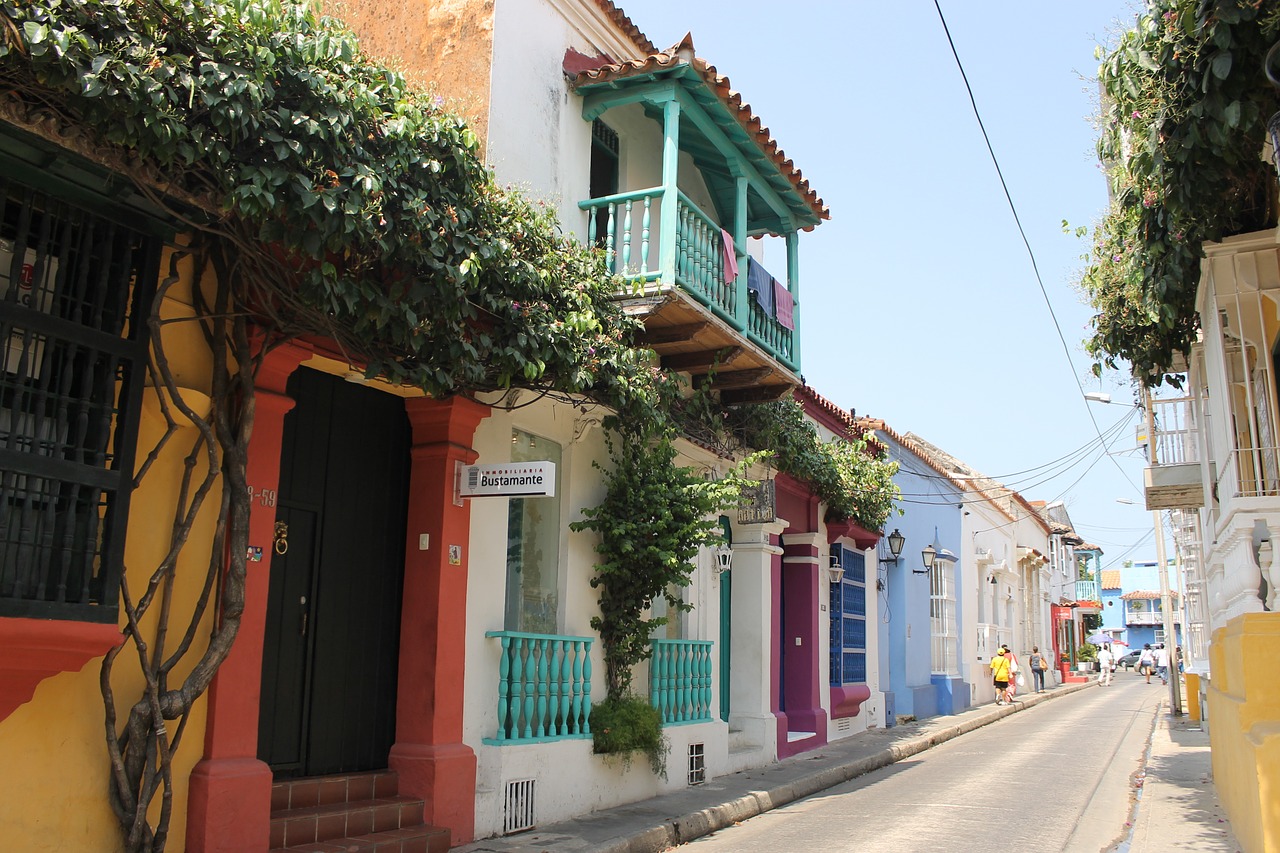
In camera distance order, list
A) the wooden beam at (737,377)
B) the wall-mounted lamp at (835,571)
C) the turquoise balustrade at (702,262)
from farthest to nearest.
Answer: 1. the wall-mounted lamp at (835,571)
2. the wooden beam at (737,377)
3. the turquoise balustrade at (702,262)

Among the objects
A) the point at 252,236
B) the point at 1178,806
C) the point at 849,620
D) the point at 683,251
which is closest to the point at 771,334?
the point at 683,251

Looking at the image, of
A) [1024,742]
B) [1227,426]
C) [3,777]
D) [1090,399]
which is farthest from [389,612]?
[1090,399]

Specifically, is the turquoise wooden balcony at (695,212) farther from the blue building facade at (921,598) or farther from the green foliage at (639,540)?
the blue building facade at (921,598)

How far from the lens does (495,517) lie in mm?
8734

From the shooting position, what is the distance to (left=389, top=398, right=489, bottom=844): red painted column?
7699 millimetres

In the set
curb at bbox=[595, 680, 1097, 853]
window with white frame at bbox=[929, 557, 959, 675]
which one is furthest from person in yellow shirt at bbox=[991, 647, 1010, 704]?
curb at bbox=[595, 680, 1097, 853]

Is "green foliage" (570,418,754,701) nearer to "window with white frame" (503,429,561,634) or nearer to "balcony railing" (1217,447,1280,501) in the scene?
"window with white frame" (503,429,561,634)

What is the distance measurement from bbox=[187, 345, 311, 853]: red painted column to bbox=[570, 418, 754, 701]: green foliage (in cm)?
353

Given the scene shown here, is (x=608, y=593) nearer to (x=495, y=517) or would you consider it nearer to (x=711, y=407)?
(x=495, y=517)

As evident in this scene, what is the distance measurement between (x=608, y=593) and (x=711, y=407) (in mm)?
3048

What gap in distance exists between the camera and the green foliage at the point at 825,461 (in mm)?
13062

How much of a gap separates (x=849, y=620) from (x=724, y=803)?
805 cm

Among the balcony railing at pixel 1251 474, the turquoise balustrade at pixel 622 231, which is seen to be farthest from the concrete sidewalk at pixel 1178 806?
the turquoise balustrade at pixel 622 231

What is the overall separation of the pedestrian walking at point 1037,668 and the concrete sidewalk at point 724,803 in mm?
18110
